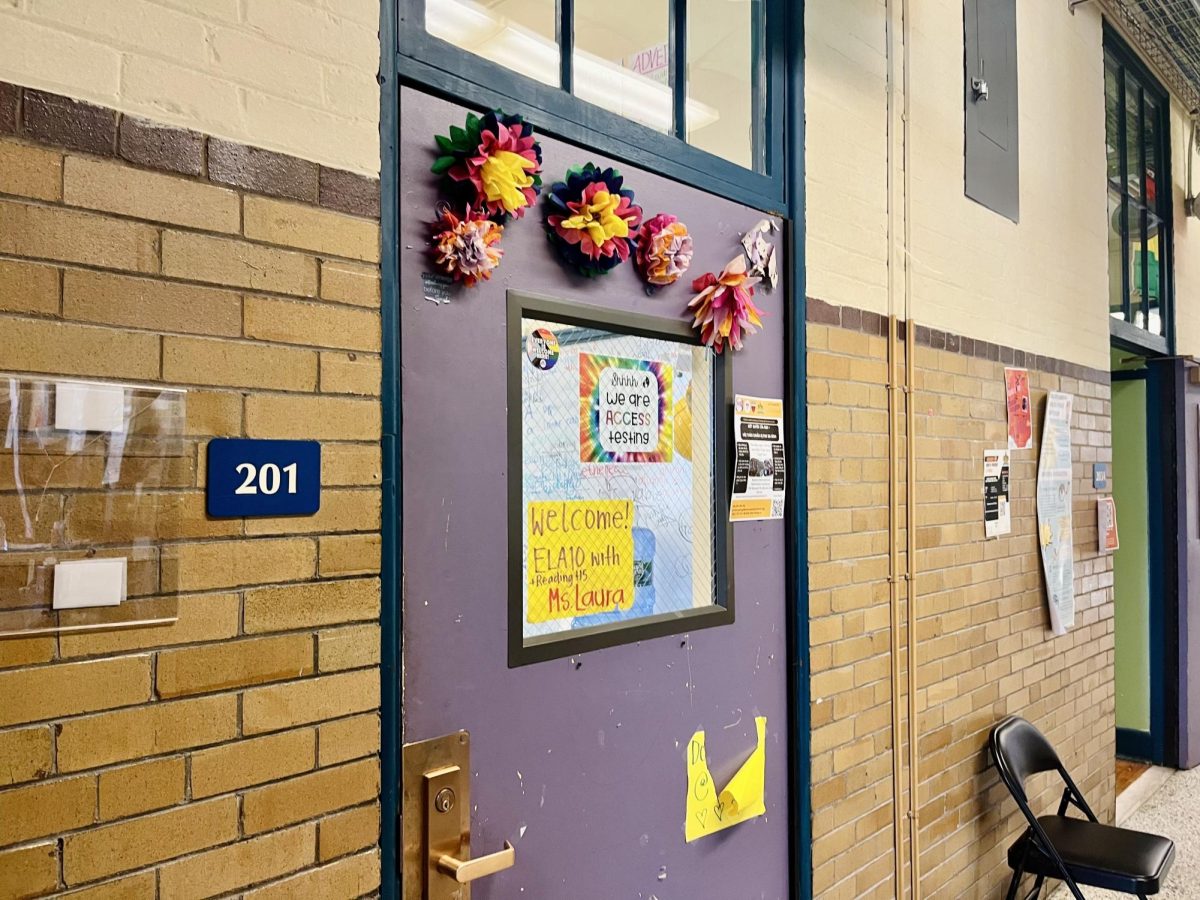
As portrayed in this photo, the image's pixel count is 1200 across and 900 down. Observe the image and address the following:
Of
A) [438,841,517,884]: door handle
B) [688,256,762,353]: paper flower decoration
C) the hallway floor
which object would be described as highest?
[688,256,762,353]: paper flower decoration

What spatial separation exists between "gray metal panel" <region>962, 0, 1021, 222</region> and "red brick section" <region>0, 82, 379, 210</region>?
2285mm

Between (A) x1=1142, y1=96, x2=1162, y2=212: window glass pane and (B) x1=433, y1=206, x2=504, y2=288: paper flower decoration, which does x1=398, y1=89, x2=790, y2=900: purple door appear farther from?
(A) x1=1142, y1=96, x2=1162, y2=212: window glass pane

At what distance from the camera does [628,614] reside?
1771mm

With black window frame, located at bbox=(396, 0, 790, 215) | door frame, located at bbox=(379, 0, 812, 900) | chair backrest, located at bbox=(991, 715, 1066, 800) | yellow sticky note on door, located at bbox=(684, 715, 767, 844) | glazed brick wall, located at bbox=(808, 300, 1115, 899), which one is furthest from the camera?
chair backrest, located at bbox=(991, 715, 1066, 800)

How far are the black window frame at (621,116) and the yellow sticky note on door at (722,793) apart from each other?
4.16ft

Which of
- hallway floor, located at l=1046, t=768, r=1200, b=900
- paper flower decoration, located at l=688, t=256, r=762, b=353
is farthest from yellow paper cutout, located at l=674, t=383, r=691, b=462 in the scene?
hallway floor, located at l=1046, t=768, r=1200, b=900

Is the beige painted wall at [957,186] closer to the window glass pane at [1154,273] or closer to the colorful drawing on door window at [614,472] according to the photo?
the colorful drawing on door window at [614,472]

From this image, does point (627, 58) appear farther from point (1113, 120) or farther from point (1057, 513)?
point (1113, 120)

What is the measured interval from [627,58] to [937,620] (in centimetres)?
186

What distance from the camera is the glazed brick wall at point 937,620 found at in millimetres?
2213

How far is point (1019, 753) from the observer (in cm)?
282

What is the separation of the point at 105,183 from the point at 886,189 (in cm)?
205

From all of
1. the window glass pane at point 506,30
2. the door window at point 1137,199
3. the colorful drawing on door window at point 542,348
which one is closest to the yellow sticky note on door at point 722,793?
the colorful drawing on door window at point 542,348

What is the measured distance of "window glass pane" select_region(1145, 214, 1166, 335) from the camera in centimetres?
454
